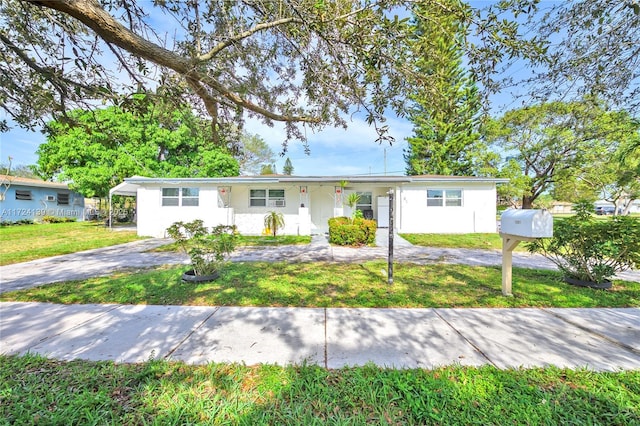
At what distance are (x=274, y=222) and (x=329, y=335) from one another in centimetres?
992

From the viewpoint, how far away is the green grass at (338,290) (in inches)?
156

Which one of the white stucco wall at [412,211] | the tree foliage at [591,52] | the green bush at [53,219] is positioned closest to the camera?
the tree foliage at [591,52]

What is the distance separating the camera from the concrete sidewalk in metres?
2.50

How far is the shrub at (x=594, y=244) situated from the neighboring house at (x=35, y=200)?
27.8 metres

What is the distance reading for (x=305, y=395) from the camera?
1968mm

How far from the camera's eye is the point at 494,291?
447 cm

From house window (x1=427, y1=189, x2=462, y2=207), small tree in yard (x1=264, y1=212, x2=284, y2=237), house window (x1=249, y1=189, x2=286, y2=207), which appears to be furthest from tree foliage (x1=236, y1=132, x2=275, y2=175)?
house window (x1=427, y1=189, x2=462, y2=207)

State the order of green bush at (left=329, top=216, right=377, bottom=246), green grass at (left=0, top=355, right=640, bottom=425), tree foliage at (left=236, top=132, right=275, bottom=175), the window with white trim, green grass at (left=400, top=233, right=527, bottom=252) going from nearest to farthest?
green grass at (left=0, top=355, right=640, bottom=425) → green grass at (left=400, top=233, right=527, bottom=252) → green bush at (left=329, top=216, right=377, bottom=246) → the window with white trim → tree foliage at (left=236, top=132, right=275, bottom=175)

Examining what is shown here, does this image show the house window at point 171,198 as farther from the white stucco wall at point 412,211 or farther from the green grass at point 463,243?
the green grass at point 463,243

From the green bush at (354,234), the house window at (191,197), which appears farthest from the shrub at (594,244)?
the house window at (191,197)

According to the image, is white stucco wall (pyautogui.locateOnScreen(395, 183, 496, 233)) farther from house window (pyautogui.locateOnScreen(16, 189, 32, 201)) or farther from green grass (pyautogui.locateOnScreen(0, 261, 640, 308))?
house window (pyautogui.locateOnScreen(16, 189, 32, 201))

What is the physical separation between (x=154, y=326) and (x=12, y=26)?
437 cm

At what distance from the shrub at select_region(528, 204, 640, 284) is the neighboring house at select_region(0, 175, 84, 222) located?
27836 mm

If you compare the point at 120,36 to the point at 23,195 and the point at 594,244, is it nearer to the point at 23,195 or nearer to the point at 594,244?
the point at 594,244
